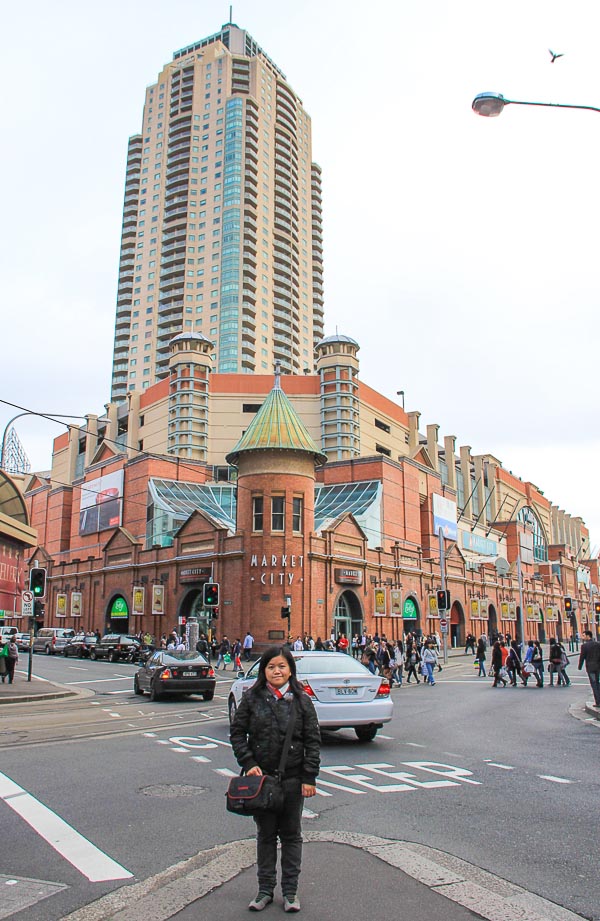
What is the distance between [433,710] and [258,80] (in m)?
120

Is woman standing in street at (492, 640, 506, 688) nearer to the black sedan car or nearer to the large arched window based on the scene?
the black sedan car

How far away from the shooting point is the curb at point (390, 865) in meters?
4.57

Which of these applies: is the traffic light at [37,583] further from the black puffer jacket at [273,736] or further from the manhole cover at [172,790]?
the black puffer jacket at [273,736]

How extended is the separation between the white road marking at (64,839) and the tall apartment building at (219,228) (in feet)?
315

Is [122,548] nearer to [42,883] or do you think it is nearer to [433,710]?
[433,710]

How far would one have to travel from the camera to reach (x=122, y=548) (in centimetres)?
5275

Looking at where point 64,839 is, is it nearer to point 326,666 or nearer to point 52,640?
point 326,666

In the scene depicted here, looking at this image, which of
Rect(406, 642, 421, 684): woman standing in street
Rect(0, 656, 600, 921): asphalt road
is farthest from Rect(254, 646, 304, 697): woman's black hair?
Rect(406, 642, 421, 684): woman standing in street

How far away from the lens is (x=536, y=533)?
10169 cm

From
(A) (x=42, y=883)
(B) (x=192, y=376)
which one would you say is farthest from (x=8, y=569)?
(B) (x=192, y=376)

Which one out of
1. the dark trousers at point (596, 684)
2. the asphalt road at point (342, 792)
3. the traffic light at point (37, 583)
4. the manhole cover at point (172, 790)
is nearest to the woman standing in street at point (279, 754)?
the asphalt road at point (342, 792)

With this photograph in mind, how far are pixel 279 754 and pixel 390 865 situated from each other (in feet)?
4.86

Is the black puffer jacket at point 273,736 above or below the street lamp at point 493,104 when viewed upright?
below

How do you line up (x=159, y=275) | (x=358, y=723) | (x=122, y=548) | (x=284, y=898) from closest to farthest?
(x=284, y=898) → (x=358, y=723) → (x=122, y=548) → (x=159, y=275)
